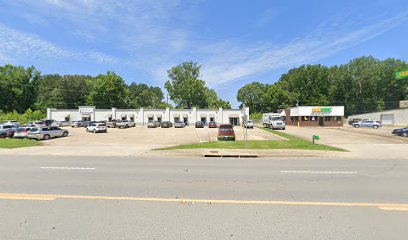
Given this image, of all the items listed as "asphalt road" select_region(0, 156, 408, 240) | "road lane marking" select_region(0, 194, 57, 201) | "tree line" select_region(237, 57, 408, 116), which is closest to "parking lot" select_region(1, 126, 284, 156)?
"asphalt road" select_region(0, 156, 408, 240)

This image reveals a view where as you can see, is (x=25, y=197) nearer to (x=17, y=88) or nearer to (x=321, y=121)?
(x=321, y=121)

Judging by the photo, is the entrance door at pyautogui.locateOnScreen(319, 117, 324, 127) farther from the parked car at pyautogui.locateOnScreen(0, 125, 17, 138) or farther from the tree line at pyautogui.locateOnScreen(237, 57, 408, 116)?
the parked car at pyautogui.locateOnScreen(0, 125, 17, 138)

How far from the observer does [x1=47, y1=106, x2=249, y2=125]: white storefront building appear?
201ft

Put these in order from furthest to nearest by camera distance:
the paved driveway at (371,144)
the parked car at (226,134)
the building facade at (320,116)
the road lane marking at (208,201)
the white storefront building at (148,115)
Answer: the white storefront building at (148,115)
the building facade at (320,116)
the parked car at (226,134)
the paved driveway at (371,144)
the road lane marking at (208,201)

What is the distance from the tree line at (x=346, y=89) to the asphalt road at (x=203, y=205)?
85.0m

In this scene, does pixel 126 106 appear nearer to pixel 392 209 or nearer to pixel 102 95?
pixel 102 95

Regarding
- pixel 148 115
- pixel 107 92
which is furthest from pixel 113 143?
pixel 107 92

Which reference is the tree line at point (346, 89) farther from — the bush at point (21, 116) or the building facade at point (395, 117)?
the bush at point (21, 116)

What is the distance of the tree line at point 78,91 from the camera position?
7688 cm

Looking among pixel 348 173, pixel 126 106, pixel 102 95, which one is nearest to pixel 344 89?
pixel 126 106

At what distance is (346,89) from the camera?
96.1m

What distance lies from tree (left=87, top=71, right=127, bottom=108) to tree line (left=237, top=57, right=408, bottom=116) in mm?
45629

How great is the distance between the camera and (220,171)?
973 centimetres

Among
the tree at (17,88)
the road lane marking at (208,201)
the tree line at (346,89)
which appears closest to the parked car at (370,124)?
the tree line at (346,89)
